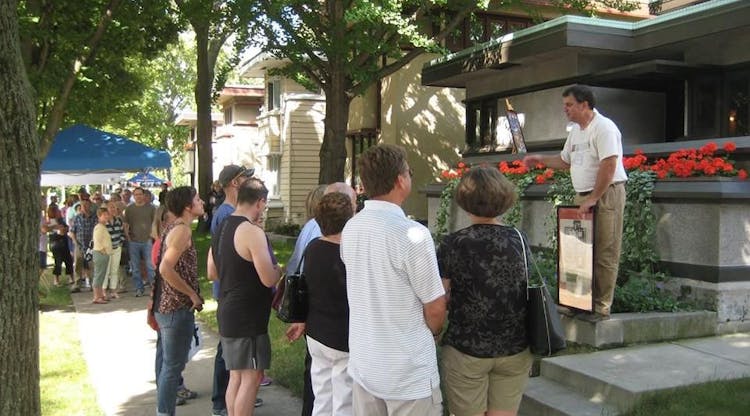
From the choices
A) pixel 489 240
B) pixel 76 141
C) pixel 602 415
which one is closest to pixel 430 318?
pixel 489 240

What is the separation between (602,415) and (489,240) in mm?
2104

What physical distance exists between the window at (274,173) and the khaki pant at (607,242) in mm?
23301

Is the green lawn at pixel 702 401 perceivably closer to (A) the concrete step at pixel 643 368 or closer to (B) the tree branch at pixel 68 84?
(A) the concrete step at pixel 643 368

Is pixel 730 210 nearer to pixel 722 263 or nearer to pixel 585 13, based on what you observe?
pixel 722 263

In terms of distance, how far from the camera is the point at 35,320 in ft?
12.1

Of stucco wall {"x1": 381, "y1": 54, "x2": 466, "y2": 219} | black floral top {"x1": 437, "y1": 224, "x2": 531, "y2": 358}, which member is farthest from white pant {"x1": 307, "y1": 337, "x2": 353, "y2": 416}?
stucco wall {"x1": 381, "y1": 54, "x2": 466, "y2": 219}

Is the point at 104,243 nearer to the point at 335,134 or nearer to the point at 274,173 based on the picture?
the point at 335,134

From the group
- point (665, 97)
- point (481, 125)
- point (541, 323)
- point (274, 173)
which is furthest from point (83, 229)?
point (274, 173)

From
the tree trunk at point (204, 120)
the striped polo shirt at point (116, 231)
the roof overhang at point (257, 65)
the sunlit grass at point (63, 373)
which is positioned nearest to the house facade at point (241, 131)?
the roof overhang at point (257, 65)

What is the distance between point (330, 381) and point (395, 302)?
987mm

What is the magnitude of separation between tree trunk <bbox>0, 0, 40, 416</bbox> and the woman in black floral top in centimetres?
224

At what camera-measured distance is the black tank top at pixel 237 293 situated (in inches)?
173

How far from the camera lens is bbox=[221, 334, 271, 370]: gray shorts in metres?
4.44

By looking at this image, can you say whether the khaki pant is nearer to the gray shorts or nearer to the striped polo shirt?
the gray shorts
